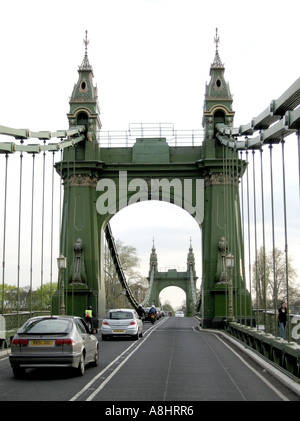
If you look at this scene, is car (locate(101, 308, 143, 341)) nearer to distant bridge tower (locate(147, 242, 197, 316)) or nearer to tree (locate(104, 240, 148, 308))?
tree (locate(104, 240, 148, 308))

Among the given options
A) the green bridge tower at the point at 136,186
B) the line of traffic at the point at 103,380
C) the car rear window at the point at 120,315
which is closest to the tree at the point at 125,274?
the green bridge tower at the point at 136,186

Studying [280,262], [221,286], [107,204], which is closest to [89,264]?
[107,204]

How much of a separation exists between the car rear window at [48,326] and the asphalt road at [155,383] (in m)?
0.89

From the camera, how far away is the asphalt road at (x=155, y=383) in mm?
10156

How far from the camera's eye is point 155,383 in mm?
11969

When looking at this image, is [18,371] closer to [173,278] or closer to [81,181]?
[81,181]

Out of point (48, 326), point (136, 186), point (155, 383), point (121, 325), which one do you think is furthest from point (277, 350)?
point (136, 186)

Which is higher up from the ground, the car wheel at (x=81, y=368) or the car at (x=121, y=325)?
the car at (x=121, y=325)

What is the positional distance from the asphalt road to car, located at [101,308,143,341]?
787cm

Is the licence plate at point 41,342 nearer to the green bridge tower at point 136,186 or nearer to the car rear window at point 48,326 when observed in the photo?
the car rear window at point 48,326

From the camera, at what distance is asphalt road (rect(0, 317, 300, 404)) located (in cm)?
1016

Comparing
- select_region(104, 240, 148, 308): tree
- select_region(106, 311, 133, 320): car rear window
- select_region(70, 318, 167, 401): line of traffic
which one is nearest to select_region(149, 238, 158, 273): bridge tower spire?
select_region(104, 240, 148, 308): tree
